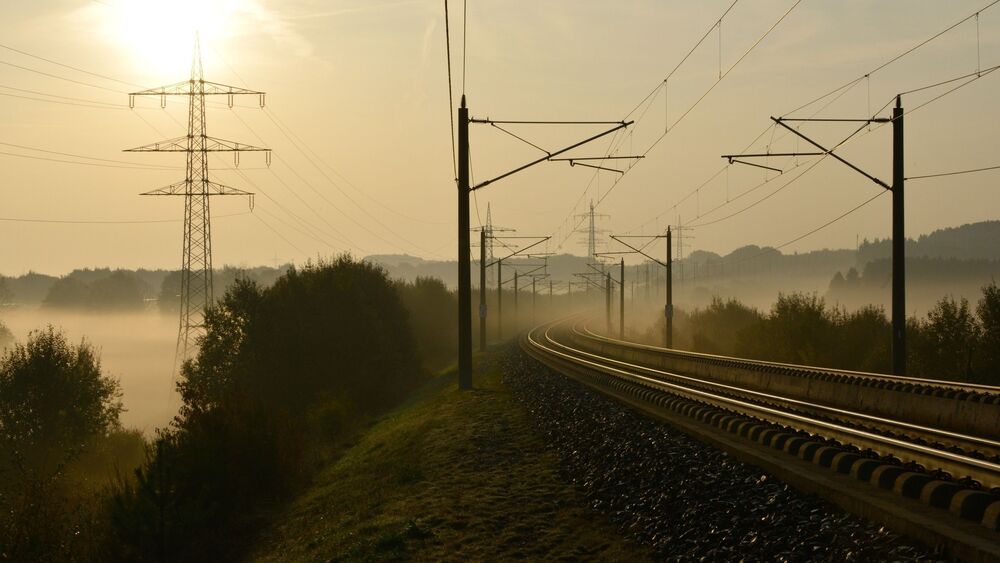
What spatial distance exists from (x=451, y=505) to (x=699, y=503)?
4586 millimetres

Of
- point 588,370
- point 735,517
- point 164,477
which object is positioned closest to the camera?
point 735,517

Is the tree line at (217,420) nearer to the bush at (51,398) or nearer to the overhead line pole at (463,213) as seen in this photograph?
the bush at (51,398)

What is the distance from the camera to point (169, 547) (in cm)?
2138

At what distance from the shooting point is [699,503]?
1243 centimetres

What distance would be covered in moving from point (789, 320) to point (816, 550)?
5137 cm

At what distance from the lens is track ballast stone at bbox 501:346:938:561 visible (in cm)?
992

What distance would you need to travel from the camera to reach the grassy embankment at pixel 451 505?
13086 millimetres

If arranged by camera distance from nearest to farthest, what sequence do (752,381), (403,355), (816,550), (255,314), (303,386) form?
(816,550), (752,381), (303,386), (255,314), (403,355)

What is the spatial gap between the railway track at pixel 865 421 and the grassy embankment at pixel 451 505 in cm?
320

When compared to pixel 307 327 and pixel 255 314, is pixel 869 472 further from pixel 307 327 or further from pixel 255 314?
pixel 255 314

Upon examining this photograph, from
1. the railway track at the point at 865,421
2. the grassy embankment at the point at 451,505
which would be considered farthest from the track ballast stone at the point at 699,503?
the railway track at the point at 865,421

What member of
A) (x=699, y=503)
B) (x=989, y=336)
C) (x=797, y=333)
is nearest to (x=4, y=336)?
(x=797, y=333)

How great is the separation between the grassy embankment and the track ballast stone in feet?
1.35

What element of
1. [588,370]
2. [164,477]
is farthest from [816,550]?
[588,370]
